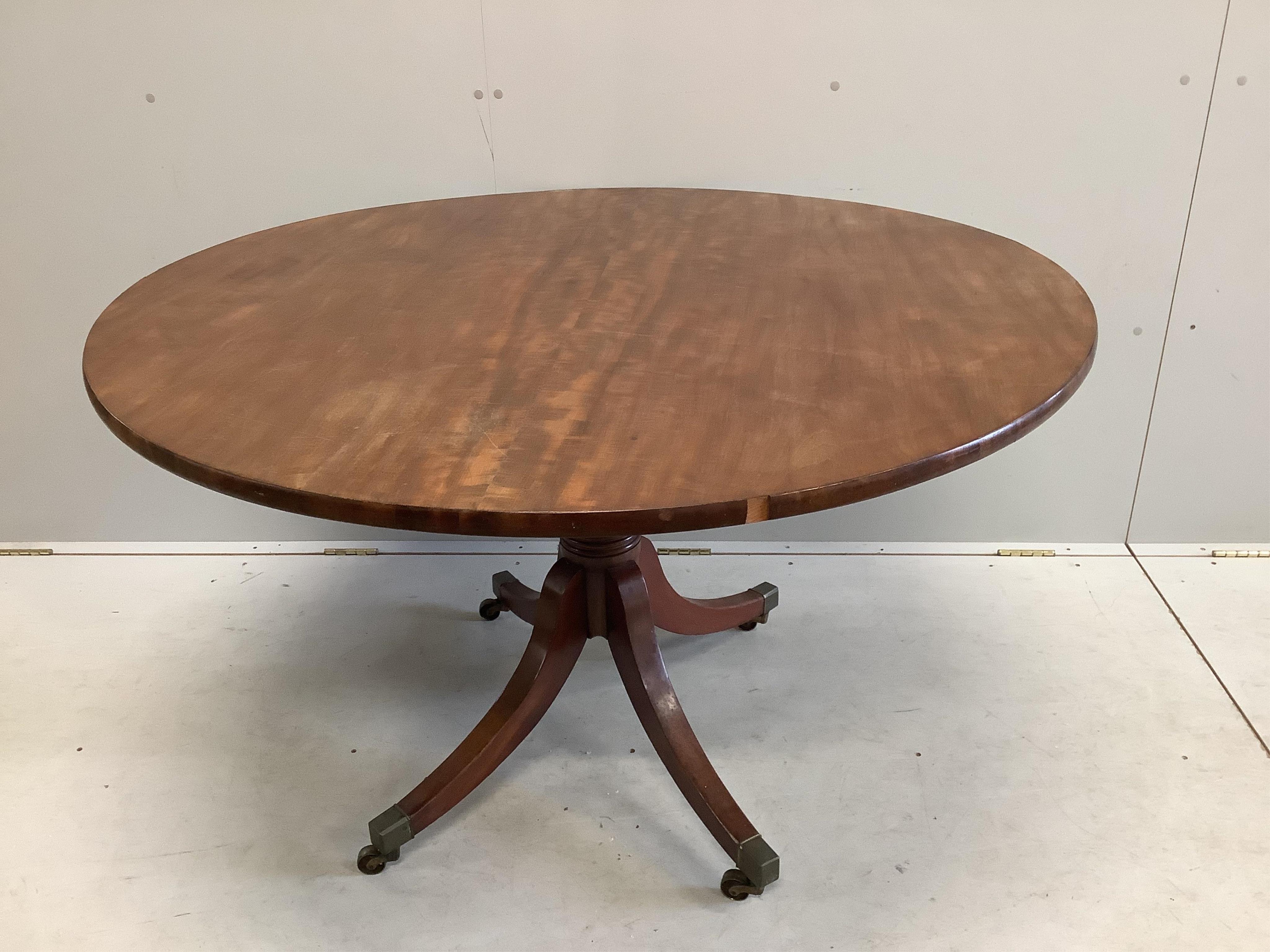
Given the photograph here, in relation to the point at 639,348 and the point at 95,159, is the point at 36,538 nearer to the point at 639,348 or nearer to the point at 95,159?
the point at 95,159

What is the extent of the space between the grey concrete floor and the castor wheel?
0.07ft

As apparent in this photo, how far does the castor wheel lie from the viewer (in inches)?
55.9

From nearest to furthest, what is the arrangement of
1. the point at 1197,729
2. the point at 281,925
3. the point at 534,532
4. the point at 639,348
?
1. the point at 534,532
2. the point at 639,348
3. the point at 281,925
4. the point at 1197,729

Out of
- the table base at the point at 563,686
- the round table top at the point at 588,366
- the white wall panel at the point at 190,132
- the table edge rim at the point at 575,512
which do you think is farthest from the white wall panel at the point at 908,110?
the table edge rim at the point at 575,512

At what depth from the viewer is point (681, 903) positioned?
56.4 inches

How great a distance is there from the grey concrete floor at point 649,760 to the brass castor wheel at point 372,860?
0.08 feet

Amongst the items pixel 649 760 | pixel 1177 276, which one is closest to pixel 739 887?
pixel 649 760

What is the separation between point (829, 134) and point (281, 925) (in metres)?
1.66

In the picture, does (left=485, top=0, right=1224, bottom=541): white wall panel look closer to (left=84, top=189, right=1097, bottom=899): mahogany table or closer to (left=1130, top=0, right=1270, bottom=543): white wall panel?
(left=1130, top=0, right=1270, bottom=543): white wall panel

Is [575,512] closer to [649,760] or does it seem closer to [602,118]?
[649,760]

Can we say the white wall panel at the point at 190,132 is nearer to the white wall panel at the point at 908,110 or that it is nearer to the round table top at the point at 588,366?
the white wall panel at the point at 908,110

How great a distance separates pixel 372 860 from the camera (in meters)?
1.48

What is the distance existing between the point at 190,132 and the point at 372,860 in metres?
1.44

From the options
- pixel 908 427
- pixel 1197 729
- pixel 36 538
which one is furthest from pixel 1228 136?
pixel 36 538
